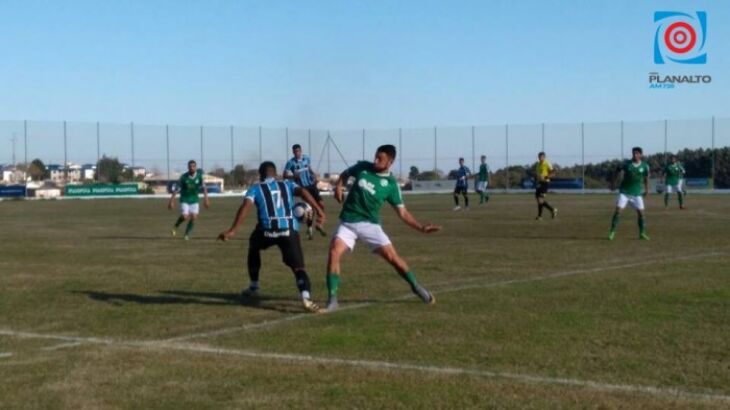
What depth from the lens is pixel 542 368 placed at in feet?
24.7

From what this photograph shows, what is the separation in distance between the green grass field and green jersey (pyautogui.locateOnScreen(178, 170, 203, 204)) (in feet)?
17.3

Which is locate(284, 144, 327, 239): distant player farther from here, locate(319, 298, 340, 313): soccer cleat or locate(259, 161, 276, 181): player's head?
locate(319, 298, 340, 313): soccer cleat

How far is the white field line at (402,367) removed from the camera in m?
6.71

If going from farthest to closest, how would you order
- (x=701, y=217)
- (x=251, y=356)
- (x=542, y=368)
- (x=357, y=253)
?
(x=701, y=217) < (x=357, y=253) < (x=251, y=356) < (x=542, y=368)

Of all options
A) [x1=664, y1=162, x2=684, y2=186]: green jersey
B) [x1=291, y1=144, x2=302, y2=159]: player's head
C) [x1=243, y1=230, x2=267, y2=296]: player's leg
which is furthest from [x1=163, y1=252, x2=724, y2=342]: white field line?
[x1=664, y1=162, x2=684, y2=186]: green jersey

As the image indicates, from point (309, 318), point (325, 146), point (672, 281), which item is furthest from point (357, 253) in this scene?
point (325, 146)

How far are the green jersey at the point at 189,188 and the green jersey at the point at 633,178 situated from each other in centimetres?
1004

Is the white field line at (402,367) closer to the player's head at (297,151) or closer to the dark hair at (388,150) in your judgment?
the dark hair at (388,150)

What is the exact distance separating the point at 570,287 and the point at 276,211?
402 cm

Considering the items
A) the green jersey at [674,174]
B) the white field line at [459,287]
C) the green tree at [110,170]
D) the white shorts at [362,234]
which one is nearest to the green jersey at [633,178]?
the white field line at [459,287]

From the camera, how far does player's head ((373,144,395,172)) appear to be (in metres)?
10.8

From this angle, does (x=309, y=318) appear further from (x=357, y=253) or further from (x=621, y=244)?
(x=621, y=244)

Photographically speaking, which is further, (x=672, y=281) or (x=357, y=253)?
(x=357, y=253)

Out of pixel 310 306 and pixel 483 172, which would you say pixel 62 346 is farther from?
pixel 483 172
